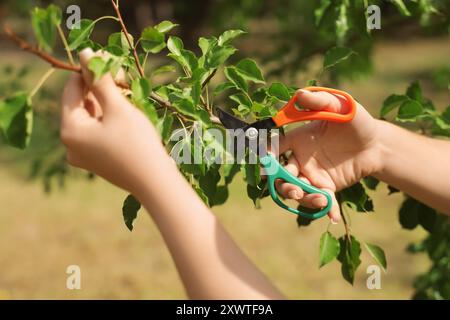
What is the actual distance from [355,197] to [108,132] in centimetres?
88

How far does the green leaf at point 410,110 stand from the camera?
6.10 ft

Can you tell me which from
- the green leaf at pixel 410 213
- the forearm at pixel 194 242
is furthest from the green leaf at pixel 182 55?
the green leaf at pixel 410 213

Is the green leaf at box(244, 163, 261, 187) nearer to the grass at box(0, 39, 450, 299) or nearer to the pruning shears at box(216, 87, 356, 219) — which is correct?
the pruning shears at box(216, 87, 356, 219)

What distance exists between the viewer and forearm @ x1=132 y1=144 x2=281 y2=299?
1.17 metres

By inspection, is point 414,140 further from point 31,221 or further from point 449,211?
point 31,221

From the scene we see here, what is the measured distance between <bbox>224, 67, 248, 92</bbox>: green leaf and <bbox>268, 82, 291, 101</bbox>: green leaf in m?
0.07

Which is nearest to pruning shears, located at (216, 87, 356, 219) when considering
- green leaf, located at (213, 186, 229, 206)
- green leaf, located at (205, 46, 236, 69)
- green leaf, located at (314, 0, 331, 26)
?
green leaf, located at (205, 46, 236, 69)

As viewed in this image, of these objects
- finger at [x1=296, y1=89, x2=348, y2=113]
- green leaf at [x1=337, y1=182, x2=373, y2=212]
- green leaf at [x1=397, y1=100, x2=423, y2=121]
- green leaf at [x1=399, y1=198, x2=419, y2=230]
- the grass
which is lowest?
the grass

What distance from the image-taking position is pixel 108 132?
1.20 metres

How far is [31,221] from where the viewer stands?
19.7 ft

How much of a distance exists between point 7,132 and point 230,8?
2990 millimetres

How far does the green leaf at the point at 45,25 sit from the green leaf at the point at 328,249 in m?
0.86

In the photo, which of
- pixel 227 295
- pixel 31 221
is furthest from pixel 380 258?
pixel 31 221

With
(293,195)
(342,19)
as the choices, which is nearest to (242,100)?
(293,195)
